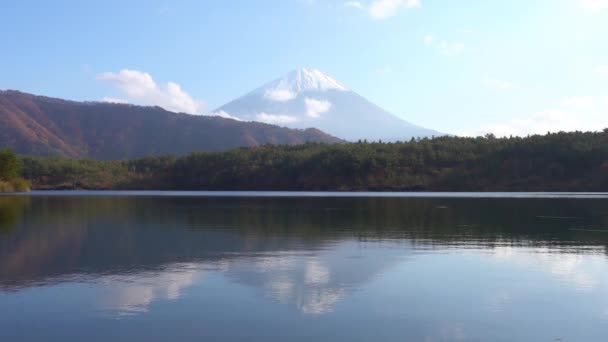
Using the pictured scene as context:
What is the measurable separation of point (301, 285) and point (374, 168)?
92858 mm

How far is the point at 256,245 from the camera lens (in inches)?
849

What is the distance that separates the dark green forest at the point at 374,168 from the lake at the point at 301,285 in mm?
73344

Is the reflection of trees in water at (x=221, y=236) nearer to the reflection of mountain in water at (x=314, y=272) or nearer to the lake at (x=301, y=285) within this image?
the lake at (x=301, y=285)

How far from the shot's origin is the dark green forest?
95.1 m

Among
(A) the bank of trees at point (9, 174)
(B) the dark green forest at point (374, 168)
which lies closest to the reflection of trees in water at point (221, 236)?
(B) the dark green forest at point (374, 168)

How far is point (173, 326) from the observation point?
408 inches

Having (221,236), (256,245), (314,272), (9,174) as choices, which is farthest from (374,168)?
(314,272)

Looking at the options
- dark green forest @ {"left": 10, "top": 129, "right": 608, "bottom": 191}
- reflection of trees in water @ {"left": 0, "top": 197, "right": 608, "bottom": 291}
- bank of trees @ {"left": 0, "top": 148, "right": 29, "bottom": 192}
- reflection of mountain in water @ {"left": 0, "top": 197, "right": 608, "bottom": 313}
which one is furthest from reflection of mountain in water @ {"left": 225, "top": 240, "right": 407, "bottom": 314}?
bank of trees @ {"left": 0, "top": 148, "right": 29, "bottom": 192}

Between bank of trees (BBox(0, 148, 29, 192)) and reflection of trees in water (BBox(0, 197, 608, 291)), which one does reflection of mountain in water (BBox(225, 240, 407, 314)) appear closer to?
reflection of trees in water (BBox(0, 197, 608, 291))

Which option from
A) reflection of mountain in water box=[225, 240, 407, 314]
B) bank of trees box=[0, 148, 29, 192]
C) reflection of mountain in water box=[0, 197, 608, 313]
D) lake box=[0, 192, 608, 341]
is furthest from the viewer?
bank of trees box=[0, 148, 29, 192]

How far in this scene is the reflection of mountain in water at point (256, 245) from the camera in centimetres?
1435

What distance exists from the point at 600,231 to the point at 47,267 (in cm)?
2168

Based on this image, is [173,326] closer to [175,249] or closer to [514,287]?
[514,287]

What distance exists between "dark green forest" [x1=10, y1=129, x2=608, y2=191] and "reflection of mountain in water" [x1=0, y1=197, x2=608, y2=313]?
63.2m
